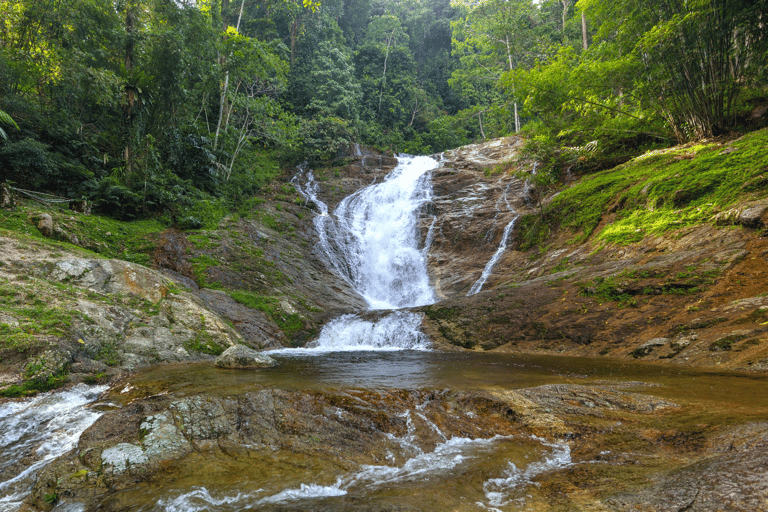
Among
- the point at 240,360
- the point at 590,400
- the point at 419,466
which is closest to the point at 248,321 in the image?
the point at 240,360

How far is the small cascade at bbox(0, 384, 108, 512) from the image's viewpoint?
3038 millimetres

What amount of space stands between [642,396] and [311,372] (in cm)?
500

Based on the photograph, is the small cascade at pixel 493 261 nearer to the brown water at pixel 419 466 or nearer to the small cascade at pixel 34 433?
the brown water at pixel 419 466

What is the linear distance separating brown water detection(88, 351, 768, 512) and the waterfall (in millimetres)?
6094

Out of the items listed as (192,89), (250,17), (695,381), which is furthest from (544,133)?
(250,17)

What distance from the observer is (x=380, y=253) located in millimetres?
18953

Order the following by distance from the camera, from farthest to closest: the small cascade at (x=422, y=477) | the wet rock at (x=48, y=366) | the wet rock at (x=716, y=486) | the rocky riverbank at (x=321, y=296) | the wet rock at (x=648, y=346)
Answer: the wet rock at (x=648, y=346) < the rocky riverbank at (x=321, y=296) < the wet rock at (x=48, y=366) < the small cascade at (x=422, y=477) < the wet rock at (x=716, y=486)

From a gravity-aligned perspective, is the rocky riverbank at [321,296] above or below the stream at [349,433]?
above

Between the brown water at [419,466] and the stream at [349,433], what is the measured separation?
0.02 meters

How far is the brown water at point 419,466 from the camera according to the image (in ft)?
9.00

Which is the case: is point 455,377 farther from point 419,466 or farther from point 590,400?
point 419,466

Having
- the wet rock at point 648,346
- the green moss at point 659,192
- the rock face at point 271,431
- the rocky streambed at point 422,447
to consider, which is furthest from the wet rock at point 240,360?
the green moss at point 659,192

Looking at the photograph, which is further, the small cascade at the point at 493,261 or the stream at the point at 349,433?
the small cascade at the point at 493,261

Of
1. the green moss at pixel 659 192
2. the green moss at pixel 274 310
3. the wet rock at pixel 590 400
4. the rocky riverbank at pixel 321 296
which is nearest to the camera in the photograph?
the wet rock at pixel 590 400
